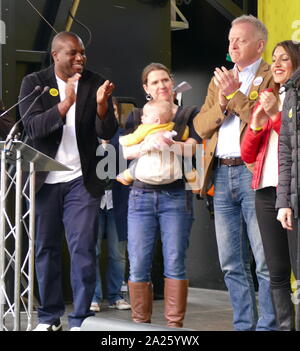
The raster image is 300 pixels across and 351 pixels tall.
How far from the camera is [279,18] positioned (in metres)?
6.47

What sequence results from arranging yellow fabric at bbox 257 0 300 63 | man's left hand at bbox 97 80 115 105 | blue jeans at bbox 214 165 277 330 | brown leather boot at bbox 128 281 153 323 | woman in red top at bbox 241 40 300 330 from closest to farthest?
woman in red top at bbox 241 40 300 330
blue jeans at bbox 214 165 277 330
man's left hand at bbox 97 80 115 105
brown leather boot at bbox 128 281 153 323
yellow fabric at bbox 257 0 300 63

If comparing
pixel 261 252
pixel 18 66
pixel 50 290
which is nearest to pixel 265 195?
pixel 261 252

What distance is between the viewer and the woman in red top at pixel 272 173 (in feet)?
13.1

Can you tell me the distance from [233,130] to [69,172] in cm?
99

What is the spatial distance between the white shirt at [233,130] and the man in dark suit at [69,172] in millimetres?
661

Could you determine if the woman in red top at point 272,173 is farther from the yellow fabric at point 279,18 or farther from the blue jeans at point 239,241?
the yellow fabric at point 279,18

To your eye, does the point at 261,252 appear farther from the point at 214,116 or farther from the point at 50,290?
the point at 50,290

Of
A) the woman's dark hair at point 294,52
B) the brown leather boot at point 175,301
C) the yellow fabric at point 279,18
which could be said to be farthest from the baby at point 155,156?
the yellow fabric at point 279,18

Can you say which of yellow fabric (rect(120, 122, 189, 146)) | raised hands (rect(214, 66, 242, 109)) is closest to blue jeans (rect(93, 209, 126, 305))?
yellow fabric (rect(120, 122, 189, 146))

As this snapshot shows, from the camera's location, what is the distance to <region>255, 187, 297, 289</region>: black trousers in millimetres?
4000

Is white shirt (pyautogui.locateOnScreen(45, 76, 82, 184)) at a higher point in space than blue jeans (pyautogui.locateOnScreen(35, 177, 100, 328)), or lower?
higher

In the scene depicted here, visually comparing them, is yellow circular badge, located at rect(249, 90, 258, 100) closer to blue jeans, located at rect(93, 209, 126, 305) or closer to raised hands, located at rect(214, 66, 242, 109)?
raised hands, located at rect(214, 66, 242, 109)

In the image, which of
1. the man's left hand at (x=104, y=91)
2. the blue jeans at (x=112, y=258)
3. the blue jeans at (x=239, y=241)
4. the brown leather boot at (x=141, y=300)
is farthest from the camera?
the blue jeans at (x=112, y=258)
